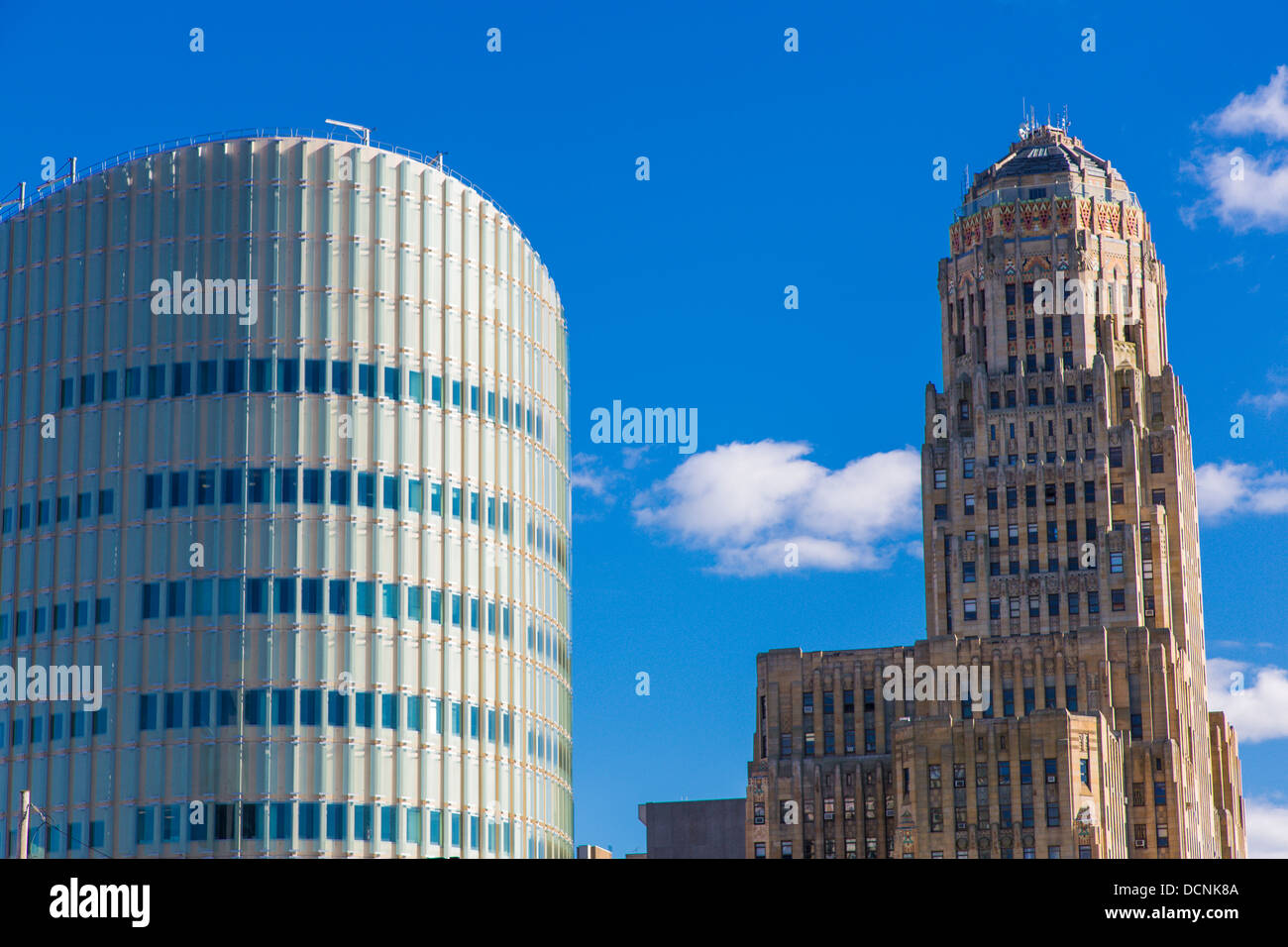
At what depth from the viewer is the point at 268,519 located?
470ft

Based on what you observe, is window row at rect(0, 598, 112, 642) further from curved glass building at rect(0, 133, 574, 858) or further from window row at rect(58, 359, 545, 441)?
window row at rect(58, 359, 545, 441)

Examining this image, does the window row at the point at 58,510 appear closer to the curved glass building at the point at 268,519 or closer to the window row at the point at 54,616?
the curved glass building at the point at 268,519

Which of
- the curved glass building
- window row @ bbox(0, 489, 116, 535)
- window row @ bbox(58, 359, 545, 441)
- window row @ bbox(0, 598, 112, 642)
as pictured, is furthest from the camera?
window row @ bbox(58, 359, 545, 441)

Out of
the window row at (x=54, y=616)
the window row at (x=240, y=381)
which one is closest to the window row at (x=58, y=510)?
the window row at (x=54, y=616)

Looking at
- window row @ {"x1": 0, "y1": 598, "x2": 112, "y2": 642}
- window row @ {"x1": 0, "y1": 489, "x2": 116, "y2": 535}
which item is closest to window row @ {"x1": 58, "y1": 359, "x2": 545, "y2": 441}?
window row @ {"x1": 0, "y1": 489, "x2": 116, "y2": 535}

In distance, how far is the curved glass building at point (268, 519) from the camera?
461 feet

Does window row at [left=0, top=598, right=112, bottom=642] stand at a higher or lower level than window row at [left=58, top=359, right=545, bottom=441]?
lower

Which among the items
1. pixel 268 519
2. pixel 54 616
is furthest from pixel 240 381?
pixel 54 616

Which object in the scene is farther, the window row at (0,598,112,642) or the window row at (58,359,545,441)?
the window row at (58,359,545,441)

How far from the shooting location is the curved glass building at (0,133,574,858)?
141 m

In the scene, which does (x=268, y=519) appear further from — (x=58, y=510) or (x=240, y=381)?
(x=58, y=510)

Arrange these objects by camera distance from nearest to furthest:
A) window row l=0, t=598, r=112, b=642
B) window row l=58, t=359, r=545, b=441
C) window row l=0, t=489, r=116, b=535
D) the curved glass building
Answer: the curved glass building, window row l=0, t=598, r=112, b=642, window row l=0, t=489, r=116, b=535, window row l=58, t=359, r=545, b=441

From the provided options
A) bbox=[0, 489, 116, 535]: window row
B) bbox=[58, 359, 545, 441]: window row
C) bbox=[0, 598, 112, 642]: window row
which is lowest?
bbox=[0, 598, 112, 642]: window row
